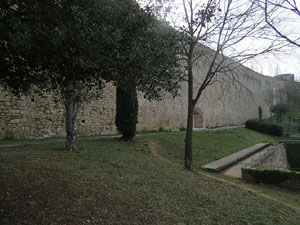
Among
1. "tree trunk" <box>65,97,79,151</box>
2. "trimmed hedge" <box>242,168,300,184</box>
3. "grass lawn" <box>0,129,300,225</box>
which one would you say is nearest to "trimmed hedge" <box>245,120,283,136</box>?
"trimmed hedge" <box>242,168,300,184</box>

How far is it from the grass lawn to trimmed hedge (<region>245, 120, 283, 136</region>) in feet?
63.0

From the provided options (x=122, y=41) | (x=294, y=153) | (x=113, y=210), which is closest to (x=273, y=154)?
(x=294, y=153)

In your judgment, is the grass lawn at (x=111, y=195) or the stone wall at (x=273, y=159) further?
the stone wall at (x=273, y=159)

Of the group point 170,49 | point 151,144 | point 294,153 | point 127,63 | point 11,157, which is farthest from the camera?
point 294,153

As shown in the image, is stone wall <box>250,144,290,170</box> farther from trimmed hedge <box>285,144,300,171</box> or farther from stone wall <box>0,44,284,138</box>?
stone wall <box>0,44,284,138</box>

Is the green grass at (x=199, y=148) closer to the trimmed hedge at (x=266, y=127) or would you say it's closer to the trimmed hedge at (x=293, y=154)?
the trimmed hedge at (x=293, y=154)

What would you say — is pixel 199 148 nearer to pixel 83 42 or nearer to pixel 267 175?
pixel 267 175

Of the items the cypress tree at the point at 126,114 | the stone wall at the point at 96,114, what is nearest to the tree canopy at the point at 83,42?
the stone wall at the point at 96,114

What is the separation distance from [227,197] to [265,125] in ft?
67.2

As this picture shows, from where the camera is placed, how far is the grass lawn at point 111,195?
3.09m

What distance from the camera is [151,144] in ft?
33.1

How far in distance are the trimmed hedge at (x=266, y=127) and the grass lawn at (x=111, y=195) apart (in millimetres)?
19204

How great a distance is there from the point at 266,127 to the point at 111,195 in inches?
887

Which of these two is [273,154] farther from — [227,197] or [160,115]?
[227,197]
